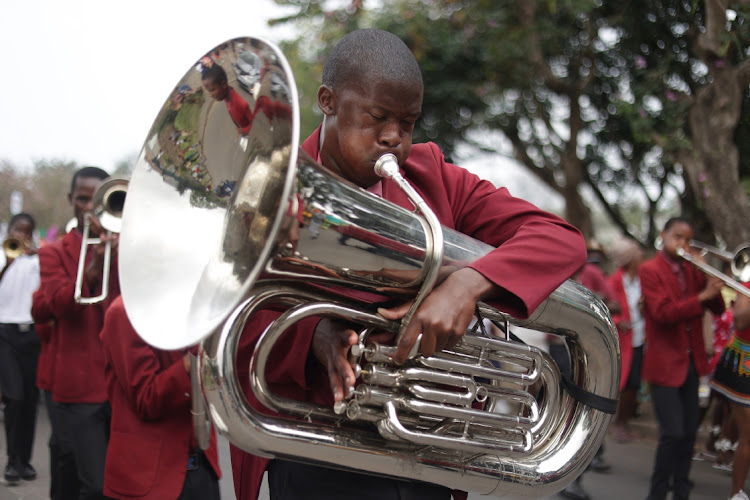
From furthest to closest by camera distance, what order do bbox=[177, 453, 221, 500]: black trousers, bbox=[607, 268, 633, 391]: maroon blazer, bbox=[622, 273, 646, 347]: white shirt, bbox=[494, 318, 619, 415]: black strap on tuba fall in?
bbox=[622, 273, 646, 347]: white shirt → bbox=[607, 268, 633, 391]: maroon blazer → bbox=[177, 453, 221, 500]: black trousers → bbox=[494, 318, 619, 415]: black strap on tuba

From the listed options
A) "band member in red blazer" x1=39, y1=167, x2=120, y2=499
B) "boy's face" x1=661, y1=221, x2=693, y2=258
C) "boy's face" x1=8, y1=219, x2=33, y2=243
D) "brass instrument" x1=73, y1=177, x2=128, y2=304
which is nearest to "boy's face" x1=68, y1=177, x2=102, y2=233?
"band member in red blazer" x1=39, y1=167, x2=120, y2=499

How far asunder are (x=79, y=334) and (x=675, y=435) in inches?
150

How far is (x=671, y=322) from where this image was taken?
16.7 ft

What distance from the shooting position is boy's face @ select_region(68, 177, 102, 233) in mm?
4359

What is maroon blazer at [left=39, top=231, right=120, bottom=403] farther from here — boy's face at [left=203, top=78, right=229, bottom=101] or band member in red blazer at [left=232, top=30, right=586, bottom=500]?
boy's face at [left=203, top=78, right=229, bottom=101]


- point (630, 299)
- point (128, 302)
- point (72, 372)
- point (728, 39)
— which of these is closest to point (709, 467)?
point (630, 299)

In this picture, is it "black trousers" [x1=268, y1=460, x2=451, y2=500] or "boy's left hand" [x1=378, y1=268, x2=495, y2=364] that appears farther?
"black trousers" [x1=268, y1=460, x2=451, y2=500]

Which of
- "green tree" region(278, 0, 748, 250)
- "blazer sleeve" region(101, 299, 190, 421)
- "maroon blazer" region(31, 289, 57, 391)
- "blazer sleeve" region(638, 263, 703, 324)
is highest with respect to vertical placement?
"green tree" region(278, 0, 748, 250)

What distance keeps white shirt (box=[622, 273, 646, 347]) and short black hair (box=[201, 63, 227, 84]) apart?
21.3 ft

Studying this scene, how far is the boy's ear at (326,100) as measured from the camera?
1.84 m

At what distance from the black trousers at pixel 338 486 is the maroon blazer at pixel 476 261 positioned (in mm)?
103

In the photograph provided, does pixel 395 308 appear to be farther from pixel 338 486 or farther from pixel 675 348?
pixel 675 348

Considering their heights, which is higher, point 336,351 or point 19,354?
point 336,351

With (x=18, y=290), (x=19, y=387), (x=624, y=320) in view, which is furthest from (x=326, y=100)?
(x=624, y=320)
